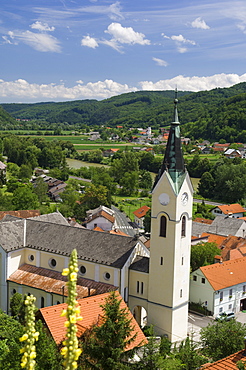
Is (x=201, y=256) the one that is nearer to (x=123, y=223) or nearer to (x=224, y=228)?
(x=224, y=228)

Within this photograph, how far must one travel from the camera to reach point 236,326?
25.1m

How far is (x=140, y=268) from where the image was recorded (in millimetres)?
32219

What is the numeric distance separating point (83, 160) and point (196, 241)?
116m

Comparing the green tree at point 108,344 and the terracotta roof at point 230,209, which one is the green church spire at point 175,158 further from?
the terracotta roof at point 230,209

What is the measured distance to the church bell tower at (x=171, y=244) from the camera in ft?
98.7

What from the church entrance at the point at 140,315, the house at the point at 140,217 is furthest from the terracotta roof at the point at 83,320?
the house at the point at 140,217

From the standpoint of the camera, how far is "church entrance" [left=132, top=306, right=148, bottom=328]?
33.9 m

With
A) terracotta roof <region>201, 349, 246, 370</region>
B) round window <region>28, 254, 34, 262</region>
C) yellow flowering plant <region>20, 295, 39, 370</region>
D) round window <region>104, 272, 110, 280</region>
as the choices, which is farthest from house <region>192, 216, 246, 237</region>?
yellow flowering plant <region>20, 295, 39, 370</region>

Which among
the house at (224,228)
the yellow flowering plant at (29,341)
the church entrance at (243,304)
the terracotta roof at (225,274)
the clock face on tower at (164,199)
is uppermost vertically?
the yellow flowering plant at (29,341)

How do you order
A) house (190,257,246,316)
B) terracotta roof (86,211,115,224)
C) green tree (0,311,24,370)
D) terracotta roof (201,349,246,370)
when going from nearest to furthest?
green tree (0,311,24,370)
terracotta roof (201,349,246,370)
house (190,257,246,316)
terracotta roof (86,211,115,224)

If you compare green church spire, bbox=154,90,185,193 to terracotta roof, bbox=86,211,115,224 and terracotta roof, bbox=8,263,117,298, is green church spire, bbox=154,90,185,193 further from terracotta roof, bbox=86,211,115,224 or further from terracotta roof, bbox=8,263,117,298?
terracotta roof, bbox=86,211,115,224

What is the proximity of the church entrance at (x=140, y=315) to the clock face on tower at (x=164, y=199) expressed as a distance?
974 cm

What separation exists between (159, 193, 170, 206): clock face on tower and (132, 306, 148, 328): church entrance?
383 inches

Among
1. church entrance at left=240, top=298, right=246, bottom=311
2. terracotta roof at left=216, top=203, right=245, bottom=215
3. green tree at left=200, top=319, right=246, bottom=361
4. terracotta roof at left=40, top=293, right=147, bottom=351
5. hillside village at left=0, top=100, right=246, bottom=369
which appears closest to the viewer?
green tree at left=200, top=319, right=246, bottom=361
